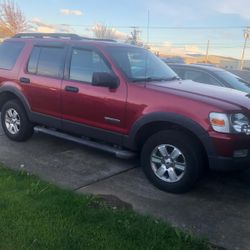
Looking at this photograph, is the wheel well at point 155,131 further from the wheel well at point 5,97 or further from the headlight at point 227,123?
the wheel well at point 5,97

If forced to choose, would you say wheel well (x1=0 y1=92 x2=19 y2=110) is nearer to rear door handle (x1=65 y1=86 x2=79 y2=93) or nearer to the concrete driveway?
the concrete driveway

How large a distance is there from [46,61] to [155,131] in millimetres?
2256

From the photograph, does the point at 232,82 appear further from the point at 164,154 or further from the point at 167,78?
the point at 164,154

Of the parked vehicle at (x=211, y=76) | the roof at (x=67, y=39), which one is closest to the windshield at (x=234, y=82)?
the parked vehicle at (x=211, y=76)

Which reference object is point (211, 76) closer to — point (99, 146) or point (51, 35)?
point (51, 35)

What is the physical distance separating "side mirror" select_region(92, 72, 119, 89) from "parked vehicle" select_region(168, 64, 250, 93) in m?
3.52

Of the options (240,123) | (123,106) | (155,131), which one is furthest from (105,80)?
(240,123)

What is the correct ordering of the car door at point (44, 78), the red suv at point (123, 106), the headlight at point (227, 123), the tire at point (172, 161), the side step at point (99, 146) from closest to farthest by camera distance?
the headlight at point (227, 123) → the red suv at point (123, 106) → the tire at point (172, 161) → the side step at point (99, 146) → the car door at point (44, 78)

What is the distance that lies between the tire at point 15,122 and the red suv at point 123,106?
2 cm

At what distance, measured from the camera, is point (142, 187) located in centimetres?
485

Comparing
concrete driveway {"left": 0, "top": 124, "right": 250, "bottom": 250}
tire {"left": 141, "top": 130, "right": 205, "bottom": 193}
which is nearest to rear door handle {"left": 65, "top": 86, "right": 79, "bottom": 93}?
concrete driveway {"left": 0, "top": 124, "right": 250, "bottom": 250}

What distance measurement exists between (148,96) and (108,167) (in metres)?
1.33

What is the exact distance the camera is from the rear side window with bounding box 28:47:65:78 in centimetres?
582

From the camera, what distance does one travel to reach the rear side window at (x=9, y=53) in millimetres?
6438
